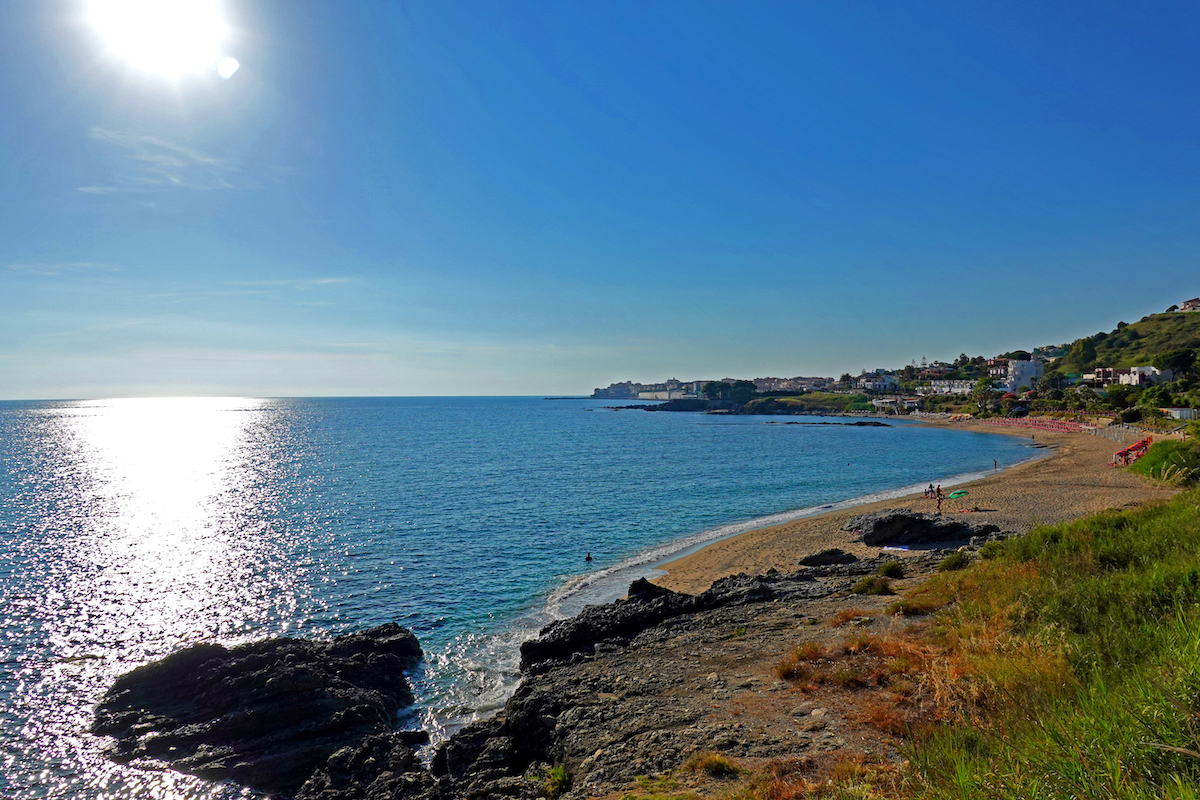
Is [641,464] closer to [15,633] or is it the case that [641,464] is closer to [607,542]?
[607,542]

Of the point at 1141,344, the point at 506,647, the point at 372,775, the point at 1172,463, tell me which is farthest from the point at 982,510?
the point at 1141,344

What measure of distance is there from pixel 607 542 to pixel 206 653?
22657 mm

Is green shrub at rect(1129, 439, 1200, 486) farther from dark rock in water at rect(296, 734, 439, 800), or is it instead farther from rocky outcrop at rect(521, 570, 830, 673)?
dark rock in water at rect(296, 734, 439, 800)

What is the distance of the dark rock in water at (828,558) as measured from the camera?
2805cm

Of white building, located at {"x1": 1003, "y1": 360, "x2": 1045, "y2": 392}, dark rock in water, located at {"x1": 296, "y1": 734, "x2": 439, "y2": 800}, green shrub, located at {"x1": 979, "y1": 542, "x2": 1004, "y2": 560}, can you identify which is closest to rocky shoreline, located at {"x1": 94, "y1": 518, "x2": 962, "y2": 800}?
dark rock in water, located at {"x1": 296, "y1": 734, "x2": 439, "y2": 800}

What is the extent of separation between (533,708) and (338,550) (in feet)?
86.1

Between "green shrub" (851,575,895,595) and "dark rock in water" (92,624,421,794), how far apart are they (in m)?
14.7

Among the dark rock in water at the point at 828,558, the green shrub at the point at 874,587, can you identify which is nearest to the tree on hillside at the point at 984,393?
the dark rock in water at the point at 828,558

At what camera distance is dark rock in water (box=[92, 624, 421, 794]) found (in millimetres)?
14992

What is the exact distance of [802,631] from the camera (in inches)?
638

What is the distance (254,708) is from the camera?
1630cm

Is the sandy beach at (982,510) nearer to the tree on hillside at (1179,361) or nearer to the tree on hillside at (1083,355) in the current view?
the tree on hillside at (1179,361)

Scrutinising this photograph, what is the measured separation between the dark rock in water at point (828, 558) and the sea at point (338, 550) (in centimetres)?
Answer: 844

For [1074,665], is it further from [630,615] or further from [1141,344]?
[1141,344]
